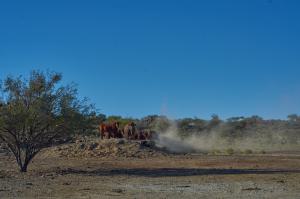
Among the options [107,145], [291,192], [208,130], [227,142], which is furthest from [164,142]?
[291,192]

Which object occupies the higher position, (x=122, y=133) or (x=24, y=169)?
(x=122, y=133)

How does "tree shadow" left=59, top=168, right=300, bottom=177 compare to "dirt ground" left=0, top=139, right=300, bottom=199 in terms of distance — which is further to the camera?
"tree shadow" left=59, top=168, right=300, bottom=177

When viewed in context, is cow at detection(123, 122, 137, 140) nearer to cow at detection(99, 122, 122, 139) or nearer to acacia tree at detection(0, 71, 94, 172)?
cow at detection(99, 122, 122, 139)

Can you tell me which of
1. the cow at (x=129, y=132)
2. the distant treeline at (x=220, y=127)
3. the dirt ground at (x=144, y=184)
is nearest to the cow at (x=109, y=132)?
the cow at (x=129, y=132)

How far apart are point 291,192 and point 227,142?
61.7m

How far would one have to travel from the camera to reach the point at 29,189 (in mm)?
23891

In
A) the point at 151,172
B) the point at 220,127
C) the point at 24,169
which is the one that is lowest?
the point at 151,172

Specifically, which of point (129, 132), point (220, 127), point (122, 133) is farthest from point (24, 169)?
point (220, 127)

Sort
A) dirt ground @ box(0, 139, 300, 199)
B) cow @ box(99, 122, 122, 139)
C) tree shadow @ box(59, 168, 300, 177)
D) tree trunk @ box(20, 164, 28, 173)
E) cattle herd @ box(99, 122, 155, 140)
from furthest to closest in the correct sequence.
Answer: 1. cattle herd @ box(99, 122, 155, 140)
2. cow @ box(99, 122, 122, 139)
3. tree trunk @ box(20, 164, 28, 173)
4. tree shadow @ box(59, 168, 300, 177)
5. dirt ground @ box(0, 139, 300, 199)

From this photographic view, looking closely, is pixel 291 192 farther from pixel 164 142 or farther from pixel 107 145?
pixel 164 142

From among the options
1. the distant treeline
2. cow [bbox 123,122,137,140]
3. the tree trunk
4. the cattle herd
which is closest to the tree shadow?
the tree trunk

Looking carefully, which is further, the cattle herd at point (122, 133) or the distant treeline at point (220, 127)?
the distant treeline at point (220, 127)

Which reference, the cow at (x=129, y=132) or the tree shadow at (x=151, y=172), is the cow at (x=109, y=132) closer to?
the cow at (x=129, y=132)

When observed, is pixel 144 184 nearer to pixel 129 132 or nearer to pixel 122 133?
pixel 129 132
